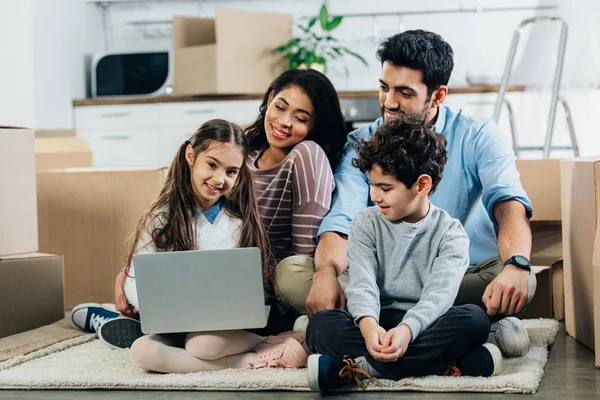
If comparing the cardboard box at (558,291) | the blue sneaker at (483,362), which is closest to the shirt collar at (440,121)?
the blue sneaker at (483,362)

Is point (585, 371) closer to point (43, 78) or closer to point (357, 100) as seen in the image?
point (357, 100)

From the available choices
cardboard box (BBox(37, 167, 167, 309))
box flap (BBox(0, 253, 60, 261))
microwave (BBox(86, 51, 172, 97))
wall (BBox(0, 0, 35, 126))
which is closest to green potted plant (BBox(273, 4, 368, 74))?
microwave (BBox(86, 51, 172, 97))

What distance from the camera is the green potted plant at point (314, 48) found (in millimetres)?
4301

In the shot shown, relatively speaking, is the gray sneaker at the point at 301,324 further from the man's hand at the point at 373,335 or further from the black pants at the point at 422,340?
the man's hand at the point at 373,335

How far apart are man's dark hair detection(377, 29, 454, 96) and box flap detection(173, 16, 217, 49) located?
252 cm

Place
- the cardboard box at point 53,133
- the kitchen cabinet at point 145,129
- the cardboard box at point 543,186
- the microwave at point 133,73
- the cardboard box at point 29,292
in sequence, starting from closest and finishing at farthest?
the cardboard box at point 29,292 → the cardboard box at point 543,186 → the cardboard box at point 53,133 → the kitchen cabinet at point 145,129 → the microwave at point 133,73

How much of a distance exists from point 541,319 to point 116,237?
1.22 meters

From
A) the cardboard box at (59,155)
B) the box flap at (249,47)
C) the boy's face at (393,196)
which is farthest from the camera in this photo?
the box flap at (249,47)

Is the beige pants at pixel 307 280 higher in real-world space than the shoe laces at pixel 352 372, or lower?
higher

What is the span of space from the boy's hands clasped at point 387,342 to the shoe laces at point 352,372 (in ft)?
0.19

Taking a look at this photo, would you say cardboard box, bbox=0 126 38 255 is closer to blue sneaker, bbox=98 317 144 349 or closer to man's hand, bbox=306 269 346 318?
blue sneaker, bbox=98 317 144 349

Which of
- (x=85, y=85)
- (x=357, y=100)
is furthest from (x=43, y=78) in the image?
(x=357, y=100)

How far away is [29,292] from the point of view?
215cm

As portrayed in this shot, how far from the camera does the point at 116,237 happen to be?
2467mm
